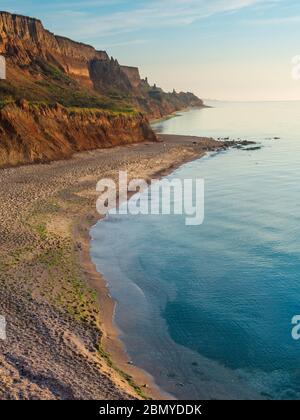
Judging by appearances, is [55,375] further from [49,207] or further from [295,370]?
[49,207]

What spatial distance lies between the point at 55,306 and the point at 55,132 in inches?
1600

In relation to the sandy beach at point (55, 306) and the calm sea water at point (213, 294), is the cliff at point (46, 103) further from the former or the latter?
the calm sea water at point (213, 294)

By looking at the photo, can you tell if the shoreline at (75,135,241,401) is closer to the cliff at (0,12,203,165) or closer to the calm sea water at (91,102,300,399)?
the calm sea water at (91,102,300,399)

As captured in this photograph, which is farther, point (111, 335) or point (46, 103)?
point (46, 103)

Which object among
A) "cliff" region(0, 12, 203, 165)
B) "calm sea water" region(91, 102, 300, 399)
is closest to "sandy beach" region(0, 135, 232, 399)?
"calm sea water" region(91, 102, 300, 399)

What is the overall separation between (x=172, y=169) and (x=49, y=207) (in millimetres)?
25100

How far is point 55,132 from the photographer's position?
54.9 metres

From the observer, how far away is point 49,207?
102 ft

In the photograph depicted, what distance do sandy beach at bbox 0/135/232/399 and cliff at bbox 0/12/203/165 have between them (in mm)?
11702

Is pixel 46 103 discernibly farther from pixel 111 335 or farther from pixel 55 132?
pixel 111 335

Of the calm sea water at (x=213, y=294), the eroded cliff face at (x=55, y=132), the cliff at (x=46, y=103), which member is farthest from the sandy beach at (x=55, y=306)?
the cliff at (x=46, y=103)

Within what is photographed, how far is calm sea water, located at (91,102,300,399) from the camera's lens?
47.1 ft

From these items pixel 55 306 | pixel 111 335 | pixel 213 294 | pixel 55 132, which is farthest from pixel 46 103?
pixel 111 335

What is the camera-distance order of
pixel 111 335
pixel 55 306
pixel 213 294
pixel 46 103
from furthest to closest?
pixel 46 103 < pixel 213 294 < pixel 55 306 < pixel 111 335
